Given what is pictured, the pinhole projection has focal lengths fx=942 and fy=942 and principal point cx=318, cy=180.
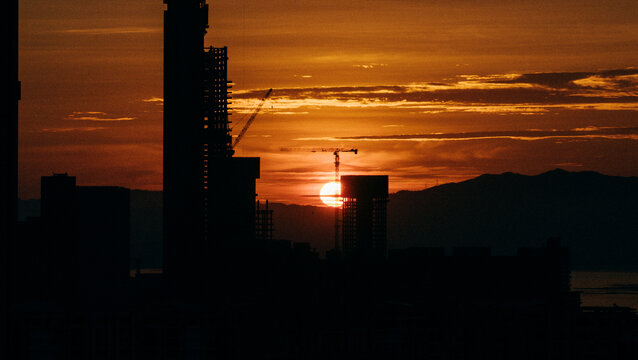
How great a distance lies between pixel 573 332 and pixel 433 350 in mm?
27019

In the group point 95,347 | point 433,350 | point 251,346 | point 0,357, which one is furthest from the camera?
point 251,346

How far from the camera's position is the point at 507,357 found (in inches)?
5822

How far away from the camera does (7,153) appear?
8.32 meters

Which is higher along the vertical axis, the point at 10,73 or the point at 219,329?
the point at 10,73

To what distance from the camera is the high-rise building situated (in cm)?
823

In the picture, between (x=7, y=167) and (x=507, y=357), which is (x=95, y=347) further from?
(x=7, y=167)

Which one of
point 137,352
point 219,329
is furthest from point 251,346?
point 137,352

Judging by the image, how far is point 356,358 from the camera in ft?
466

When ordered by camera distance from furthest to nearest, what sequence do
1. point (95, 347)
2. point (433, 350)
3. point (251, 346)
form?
point (251, 346) → point (433, 350) → point (95, 347)

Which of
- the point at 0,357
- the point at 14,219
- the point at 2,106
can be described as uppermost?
the point at 2,106

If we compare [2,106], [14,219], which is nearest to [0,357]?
[14,219]

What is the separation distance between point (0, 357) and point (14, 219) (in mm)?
1206

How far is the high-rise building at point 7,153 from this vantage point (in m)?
8.23

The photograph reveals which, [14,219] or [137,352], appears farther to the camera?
[137,352]
